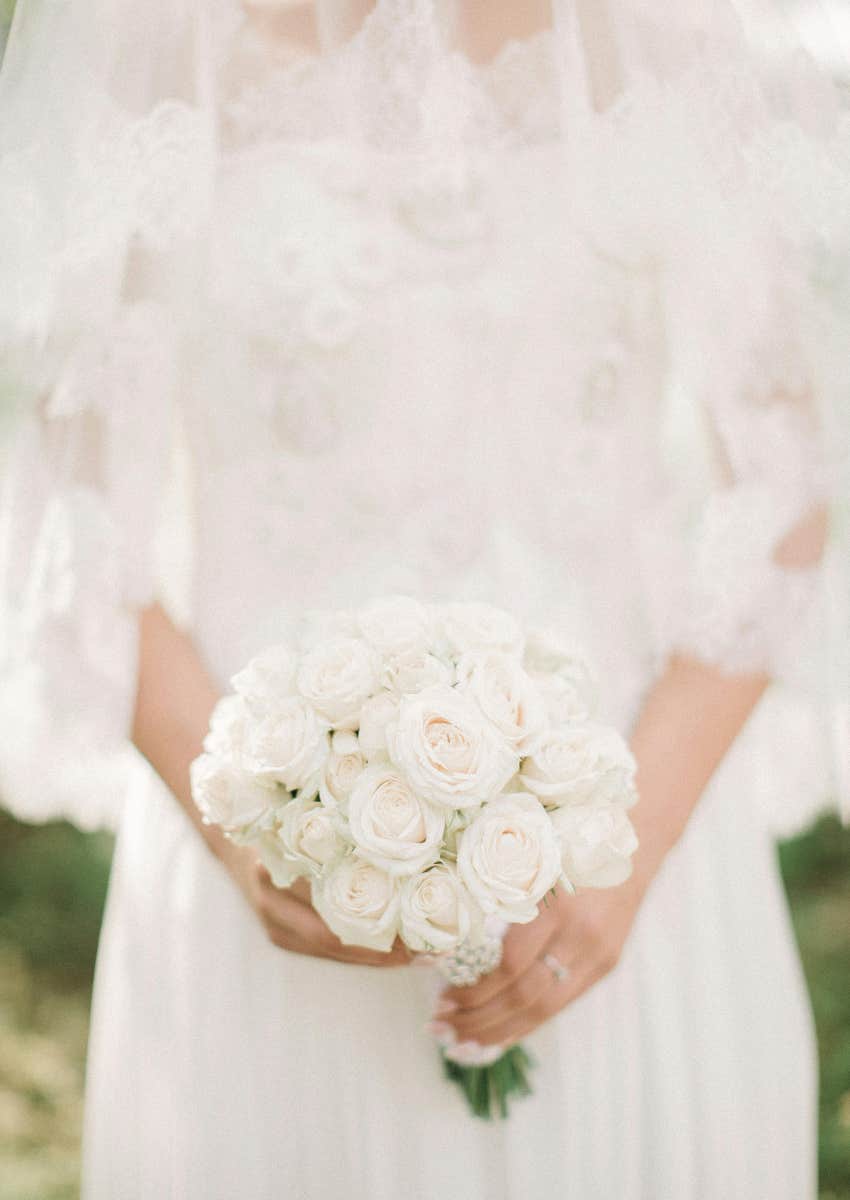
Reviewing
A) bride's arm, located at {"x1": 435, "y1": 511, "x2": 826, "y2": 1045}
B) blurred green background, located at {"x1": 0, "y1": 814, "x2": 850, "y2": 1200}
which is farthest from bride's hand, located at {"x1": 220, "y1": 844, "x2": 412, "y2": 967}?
blurred green background, located at {"x1": 0, "y1": 814, "x2": 850, "y2": 1200}

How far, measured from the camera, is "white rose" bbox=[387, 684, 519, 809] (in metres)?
0.95

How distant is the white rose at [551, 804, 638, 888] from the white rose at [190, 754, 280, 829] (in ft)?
0.84

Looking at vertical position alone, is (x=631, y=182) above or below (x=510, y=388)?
above

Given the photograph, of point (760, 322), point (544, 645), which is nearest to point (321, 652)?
point (544, 645)

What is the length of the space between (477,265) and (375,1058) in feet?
2.90

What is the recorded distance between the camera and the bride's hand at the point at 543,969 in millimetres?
1160

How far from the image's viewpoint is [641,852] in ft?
4.08

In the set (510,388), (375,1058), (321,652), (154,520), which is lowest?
(375,1058)

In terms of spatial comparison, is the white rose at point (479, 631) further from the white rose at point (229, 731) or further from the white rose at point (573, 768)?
the white rose at point (229, 731)

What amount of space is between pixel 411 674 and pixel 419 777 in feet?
0.35

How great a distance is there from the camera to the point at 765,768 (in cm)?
144

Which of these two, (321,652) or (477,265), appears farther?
(477,265)

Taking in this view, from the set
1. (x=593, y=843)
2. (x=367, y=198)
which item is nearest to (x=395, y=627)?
(x=593, y=843)

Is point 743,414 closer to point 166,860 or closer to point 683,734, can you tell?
point 683,734
